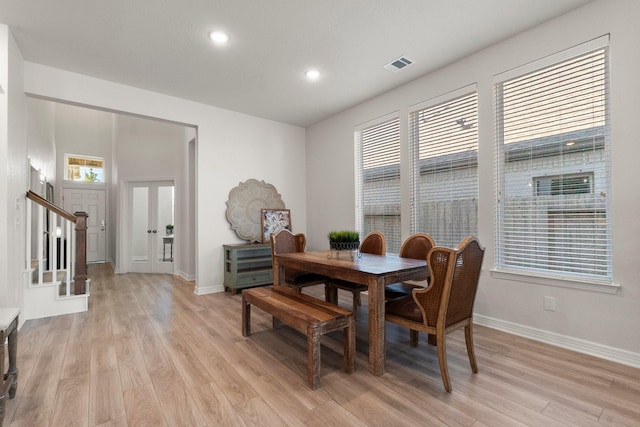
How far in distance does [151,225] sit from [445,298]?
618cm

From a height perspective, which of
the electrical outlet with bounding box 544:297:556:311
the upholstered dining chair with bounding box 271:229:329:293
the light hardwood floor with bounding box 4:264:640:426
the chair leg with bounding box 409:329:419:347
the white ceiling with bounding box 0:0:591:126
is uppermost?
the white ceiling with bounding box 0:0:591:126

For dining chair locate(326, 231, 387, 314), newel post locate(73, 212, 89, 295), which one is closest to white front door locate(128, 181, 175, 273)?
newel post locate(73, 212, 89, 295)

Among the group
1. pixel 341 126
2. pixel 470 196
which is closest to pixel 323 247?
pixel 341 126

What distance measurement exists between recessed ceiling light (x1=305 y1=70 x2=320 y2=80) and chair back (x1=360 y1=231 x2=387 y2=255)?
6.77ft

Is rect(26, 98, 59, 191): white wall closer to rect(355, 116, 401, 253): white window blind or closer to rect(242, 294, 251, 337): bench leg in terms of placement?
rect(242, 294, 251, 337): bench leg

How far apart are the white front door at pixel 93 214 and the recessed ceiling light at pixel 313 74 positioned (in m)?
7.24

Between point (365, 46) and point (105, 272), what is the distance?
22.3 ft

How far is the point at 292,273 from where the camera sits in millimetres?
3520

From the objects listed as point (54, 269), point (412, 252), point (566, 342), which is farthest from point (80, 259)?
point (566, 342)

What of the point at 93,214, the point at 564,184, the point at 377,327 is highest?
the point at 564,184

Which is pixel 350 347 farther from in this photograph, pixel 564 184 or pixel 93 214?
pixel 93 214

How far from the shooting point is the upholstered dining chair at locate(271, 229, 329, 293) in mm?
3385

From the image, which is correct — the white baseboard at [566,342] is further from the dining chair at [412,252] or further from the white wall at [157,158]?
the white wall at [157,158]

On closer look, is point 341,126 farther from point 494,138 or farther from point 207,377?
point 207,377
